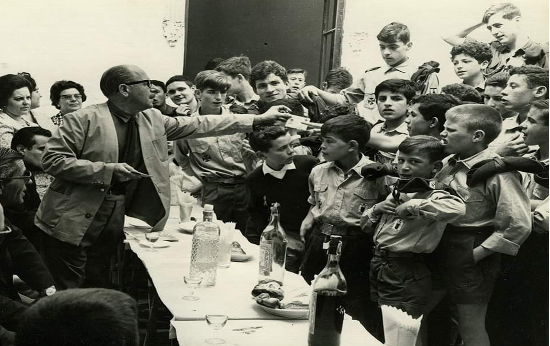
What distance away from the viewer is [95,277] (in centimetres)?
343

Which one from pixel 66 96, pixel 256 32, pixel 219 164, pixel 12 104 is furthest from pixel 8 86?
pixel 256 32

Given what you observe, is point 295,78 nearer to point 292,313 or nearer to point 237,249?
point 237,249

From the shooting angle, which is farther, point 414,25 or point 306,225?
point 414,25

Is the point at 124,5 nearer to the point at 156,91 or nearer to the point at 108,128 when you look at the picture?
the point at 156,91

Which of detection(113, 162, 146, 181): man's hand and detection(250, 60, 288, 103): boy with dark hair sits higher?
detection(250, 60, 288, 103): boy with dark hair

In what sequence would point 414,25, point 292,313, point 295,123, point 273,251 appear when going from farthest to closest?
point 414,25
point 295,123
point 273,251
point 292,313

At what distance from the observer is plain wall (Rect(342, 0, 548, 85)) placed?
5.19 metres

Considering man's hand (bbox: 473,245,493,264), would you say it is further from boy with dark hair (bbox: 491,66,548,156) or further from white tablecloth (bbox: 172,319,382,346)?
white tablecloth (bbox: 172,319,382,346)

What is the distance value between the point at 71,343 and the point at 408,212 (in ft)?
6.11

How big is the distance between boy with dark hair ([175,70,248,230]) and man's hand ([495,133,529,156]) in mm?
1754

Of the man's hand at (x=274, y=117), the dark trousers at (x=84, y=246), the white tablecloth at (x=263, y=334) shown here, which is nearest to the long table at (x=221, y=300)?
the white tablecloth at (x=263, y=334)

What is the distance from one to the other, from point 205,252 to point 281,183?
1.31m

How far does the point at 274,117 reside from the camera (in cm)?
349

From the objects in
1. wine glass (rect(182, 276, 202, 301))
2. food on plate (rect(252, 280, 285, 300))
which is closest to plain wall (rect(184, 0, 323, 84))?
wine glass (rect(182, 276, 202, 301))
